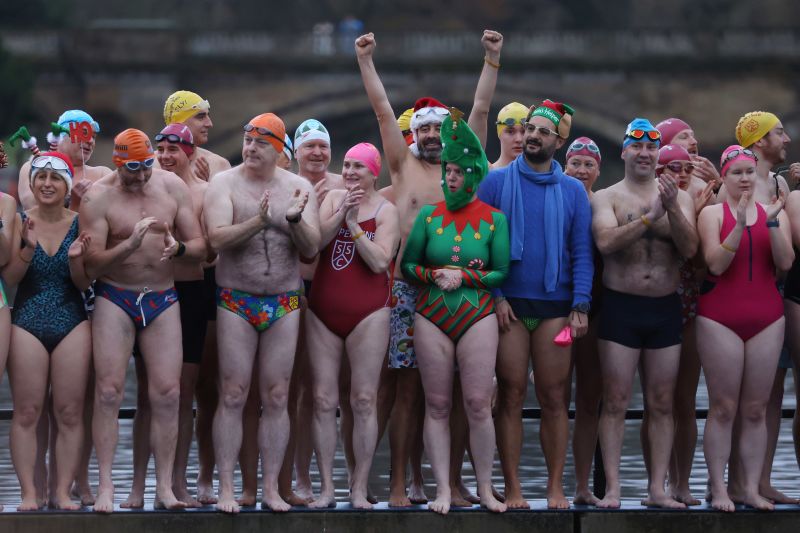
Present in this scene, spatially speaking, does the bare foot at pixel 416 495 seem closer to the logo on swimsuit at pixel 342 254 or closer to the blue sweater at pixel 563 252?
the blue sweater at pixel 563 252

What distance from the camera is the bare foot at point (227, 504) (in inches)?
379

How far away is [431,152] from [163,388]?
210 centimetres

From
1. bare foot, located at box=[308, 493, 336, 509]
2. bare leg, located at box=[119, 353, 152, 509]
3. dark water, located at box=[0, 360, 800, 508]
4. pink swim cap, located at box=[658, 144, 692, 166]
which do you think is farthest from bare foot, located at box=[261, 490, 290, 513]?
pink swim cap, located at box=[658, 144, 692, 166]

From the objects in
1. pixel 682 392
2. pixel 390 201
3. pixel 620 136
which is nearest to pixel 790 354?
pixel 682 392

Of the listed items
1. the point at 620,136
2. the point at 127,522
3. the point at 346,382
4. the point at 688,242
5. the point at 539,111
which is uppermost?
the point at 620,136

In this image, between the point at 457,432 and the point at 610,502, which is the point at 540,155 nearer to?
the point at 457,432

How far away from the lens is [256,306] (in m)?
9.77

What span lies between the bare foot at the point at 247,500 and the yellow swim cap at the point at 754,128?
3.49 meters

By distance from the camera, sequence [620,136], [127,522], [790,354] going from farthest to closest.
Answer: [620,136]
[790,354]
[127,522]

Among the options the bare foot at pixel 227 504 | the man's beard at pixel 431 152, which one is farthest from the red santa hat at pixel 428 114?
the bare foot at pixel 227 504

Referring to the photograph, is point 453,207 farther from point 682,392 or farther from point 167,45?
point 167,45

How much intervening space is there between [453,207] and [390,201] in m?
0.60

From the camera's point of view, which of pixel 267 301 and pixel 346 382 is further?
pixel 346 382

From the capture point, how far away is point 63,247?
975 cm
